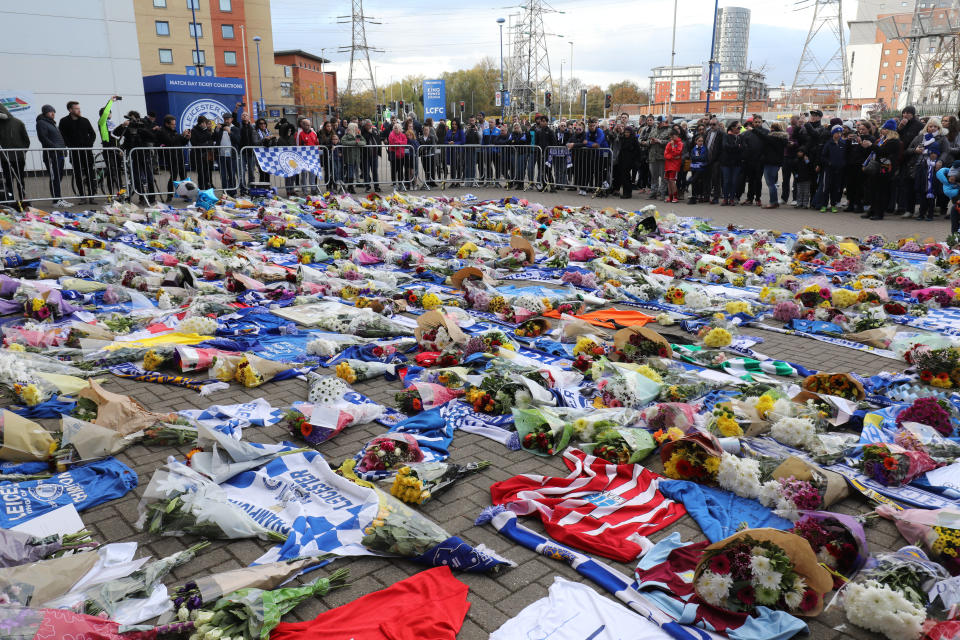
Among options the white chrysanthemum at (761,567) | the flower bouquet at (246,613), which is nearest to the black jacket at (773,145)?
the white chrysanthemum at (761,567)

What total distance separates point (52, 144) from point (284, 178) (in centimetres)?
566

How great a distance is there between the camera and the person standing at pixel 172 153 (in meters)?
17.2

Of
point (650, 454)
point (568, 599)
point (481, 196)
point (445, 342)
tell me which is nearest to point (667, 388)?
point (650, 454)

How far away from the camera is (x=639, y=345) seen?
626 centimetres

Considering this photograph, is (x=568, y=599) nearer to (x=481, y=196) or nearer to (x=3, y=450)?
(x=3, y=450)

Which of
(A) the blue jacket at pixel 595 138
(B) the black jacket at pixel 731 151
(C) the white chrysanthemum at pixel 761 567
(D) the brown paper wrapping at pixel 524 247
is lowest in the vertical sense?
(C) the white chrysanthemum at pixel 761 567

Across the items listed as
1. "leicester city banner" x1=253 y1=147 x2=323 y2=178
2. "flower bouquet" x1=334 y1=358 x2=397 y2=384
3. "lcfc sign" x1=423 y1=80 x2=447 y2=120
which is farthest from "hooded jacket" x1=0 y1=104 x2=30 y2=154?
"lcfc sign" x1=423 y1=80 x2=447 y2=120

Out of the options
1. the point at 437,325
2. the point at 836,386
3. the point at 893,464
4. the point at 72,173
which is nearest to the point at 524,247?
the point at 437,325

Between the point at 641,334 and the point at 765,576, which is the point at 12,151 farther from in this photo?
the point at 765,576

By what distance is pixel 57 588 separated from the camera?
10.3 feet

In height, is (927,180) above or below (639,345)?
above

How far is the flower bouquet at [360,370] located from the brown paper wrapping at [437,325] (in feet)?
2.12

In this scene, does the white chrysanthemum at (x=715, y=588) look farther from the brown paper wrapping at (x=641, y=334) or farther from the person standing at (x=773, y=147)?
the person standing at (x=773, y=147)

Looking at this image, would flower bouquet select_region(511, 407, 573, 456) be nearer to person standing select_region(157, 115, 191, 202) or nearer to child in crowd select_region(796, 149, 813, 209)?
child in crowd select_region(796, 149, 813, 209)
